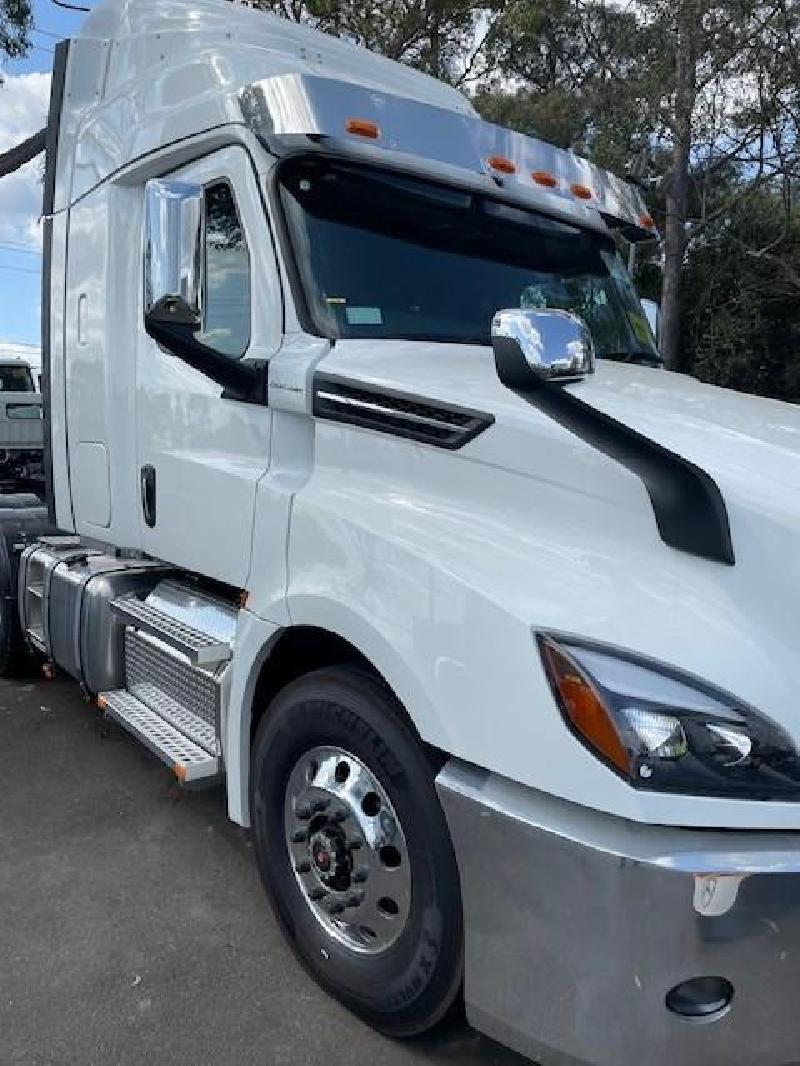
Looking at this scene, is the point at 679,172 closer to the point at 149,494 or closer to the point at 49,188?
the point at 49,188

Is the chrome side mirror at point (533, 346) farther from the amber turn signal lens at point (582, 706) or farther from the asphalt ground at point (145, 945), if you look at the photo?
the asphalt ground at point (145, 945)

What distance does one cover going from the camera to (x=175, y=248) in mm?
3092

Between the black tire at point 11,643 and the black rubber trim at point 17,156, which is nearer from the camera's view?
the black tire at point 11,643

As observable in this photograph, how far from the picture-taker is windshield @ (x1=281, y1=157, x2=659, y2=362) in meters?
3.33

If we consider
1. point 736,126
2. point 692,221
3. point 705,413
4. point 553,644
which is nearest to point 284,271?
point 705,413

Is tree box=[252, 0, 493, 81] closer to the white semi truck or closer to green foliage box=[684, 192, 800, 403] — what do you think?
green foliage box=[684, 192, 800, 403]

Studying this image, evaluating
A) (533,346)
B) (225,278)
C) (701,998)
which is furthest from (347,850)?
(225,278)

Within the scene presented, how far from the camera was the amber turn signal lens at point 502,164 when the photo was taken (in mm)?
3682

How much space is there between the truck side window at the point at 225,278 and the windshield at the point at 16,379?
15.4 meters

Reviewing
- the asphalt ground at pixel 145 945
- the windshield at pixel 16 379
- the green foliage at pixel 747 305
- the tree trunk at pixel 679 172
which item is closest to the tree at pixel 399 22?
the tree trunk at pixel 679 172

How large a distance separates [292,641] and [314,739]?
0.36 m

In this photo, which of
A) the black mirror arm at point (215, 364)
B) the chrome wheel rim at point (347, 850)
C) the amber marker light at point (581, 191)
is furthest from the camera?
the amber marker light at point (581, 191)

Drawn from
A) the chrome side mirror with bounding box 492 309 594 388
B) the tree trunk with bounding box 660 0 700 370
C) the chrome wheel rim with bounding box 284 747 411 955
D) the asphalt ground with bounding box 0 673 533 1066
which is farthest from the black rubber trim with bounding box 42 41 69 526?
the tree trunk with bounding box 660 0 700 370

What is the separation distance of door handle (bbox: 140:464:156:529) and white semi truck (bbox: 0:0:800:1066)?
0.03 metres
